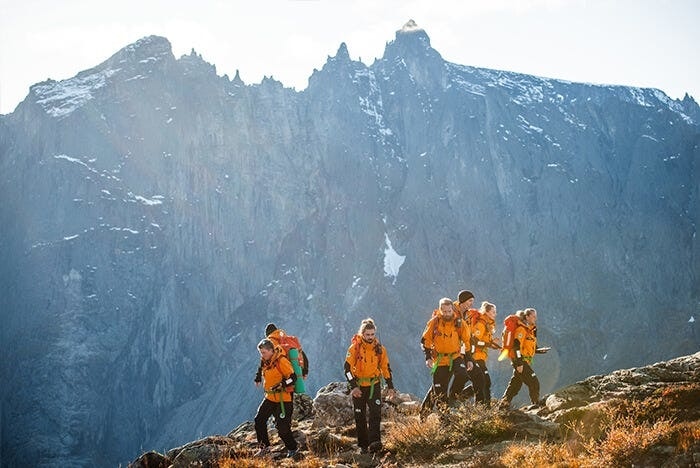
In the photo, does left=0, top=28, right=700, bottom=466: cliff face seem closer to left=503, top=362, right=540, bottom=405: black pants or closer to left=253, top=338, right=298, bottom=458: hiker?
left=503, top=362, right=540, bottom=405: black pants

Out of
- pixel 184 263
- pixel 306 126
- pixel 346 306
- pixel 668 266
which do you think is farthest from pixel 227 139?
pixel 668 266

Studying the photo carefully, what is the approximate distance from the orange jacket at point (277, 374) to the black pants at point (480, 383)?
412 cm

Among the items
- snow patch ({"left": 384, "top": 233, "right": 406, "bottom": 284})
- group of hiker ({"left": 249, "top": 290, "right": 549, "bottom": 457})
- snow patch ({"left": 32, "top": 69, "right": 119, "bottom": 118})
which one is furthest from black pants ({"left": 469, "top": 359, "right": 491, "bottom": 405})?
snow patch ({"left": 32, "top": 69, "right": 119, "bottom": 118})

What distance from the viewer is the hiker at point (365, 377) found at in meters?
9.93

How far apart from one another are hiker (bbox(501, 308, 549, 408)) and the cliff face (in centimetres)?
11813

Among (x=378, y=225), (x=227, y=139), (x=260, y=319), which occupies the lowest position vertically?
(x=260, y=319)

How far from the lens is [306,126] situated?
177 metres

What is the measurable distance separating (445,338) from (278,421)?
3.86m

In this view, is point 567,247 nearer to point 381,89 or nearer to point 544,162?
point 544,162

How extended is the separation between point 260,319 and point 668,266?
123m

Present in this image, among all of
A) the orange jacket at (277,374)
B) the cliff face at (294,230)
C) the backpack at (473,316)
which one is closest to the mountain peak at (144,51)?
the cliff face at (294,230)

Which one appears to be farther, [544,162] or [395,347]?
[544,162]

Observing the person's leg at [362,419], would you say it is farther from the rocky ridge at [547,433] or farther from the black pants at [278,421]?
the black pants at [278,421]

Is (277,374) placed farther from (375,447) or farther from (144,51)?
(144,51)
